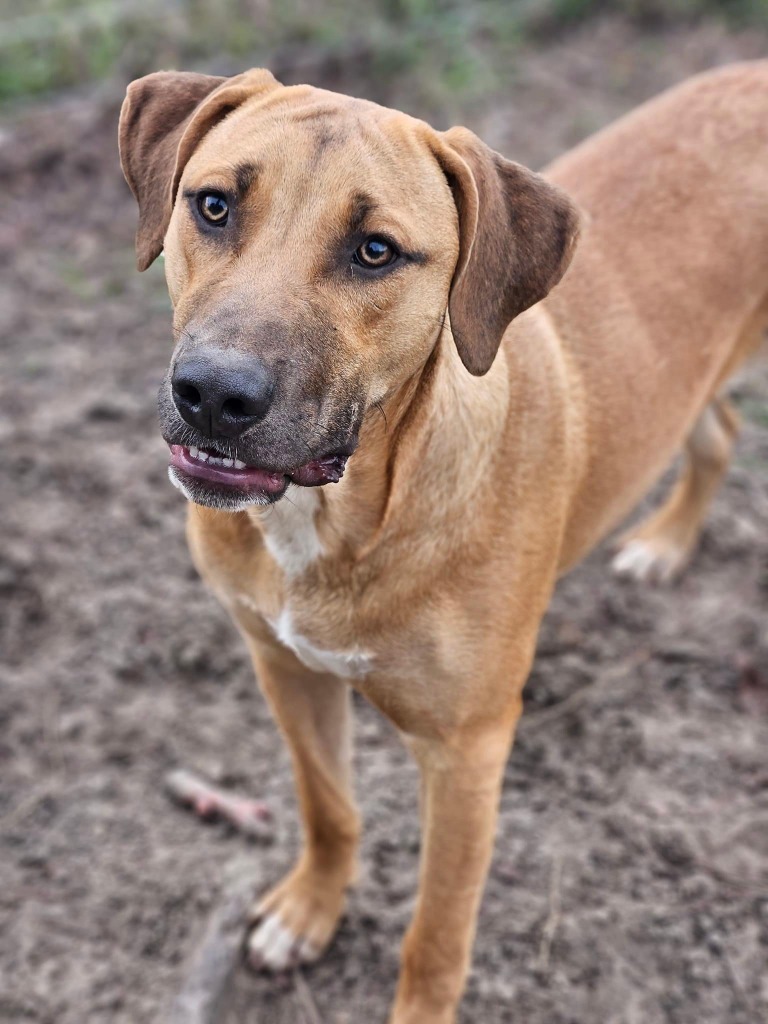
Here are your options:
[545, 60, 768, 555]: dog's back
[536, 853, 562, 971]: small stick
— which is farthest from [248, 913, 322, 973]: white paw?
[545, 60, 768, 555]: dog's back

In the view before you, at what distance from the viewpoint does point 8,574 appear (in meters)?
3.97

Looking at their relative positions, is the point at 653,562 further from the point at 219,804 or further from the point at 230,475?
the point at 230,475

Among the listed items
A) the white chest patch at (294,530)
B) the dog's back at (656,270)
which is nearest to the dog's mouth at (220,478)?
the white chest patch at (294,530)

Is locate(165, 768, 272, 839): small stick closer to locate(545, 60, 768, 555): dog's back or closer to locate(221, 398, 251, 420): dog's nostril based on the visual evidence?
locate(545, 60, 768, 555): dog's back

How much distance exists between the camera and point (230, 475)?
2.11 metres

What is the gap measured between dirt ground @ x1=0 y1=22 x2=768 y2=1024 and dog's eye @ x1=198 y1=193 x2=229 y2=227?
6.18ft

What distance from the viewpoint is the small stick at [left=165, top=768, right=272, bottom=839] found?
11.0ft

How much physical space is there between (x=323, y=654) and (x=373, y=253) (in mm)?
873

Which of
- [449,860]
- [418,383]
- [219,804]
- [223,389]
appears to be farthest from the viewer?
[219,804]

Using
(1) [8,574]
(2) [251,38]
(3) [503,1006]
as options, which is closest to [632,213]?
(3) [503,1006]

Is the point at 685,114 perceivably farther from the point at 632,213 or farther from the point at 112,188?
the point at 112,188

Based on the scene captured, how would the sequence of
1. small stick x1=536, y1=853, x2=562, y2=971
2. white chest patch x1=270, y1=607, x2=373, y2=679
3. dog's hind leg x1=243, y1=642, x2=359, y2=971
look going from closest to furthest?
1. white chest patch x1=270, y1=607, x2=373, y2=679
2. dog's hind leg x1=243, y1=642, x2=359, y2=971
3. small stick x1=536, y1=853, x2=562, y2=971

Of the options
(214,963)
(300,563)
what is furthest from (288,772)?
(300,563)

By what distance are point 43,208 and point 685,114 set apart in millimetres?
3693
